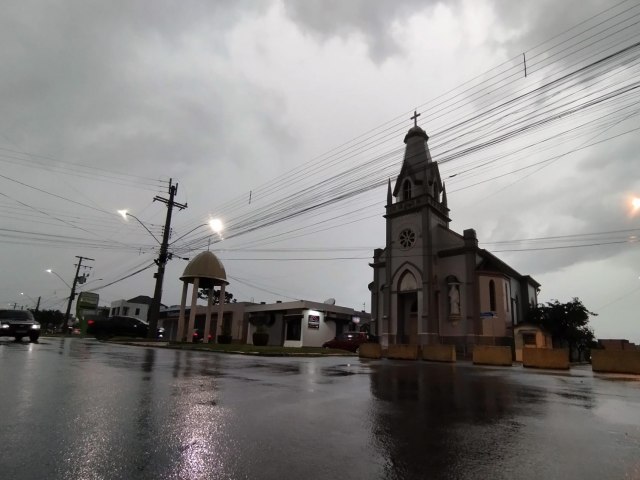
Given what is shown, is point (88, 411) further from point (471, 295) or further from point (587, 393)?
point (471, 295)

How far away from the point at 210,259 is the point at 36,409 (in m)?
29.4

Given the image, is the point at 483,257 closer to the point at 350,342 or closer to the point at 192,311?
the point at 350,342

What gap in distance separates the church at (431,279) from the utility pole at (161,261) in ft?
62.5

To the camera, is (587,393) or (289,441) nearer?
(289,441)

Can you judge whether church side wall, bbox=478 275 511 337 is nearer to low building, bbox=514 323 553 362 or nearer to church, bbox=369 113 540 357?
church, bbox=369 113 540 357

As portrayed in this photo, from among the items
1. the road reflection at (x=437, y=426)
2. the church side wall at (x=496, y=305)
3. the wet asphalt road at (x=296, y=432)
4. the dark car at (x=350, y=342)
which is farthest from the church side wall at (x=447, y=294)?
the wet asphalt road at (x=296, y=432)

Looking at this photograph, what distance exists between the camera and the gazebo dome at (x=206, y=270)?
33375mm

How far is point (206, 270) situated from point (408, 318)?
59.9ft

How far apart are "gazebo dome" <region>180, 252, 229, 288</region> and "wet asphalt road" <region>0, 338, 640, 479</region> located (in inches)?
989

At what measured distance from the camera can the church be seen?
108ft

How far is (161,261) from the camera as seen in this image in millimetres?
32625

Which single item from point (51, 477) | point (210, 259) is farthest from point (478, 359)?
point (210, 259)

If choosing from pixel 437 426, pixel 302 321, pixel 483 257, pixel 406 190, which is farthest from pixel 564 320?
pixel 437 426

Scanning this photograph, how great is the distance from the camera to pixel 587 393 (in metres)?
9.48
